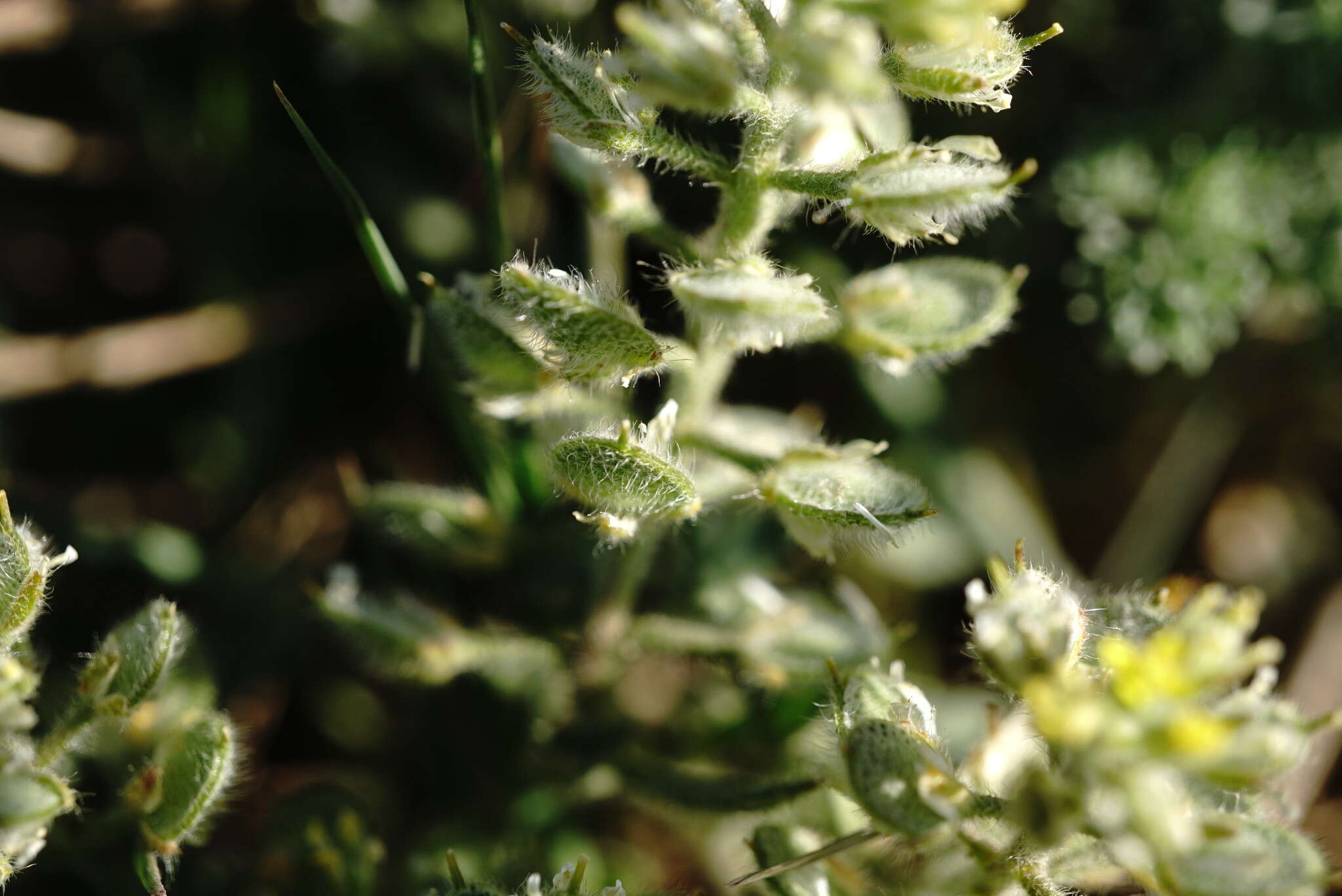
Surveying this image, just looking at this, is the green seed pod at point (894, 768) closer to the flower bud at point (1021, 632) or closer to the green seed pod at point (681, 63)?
the flower bud at point (1021, 632)

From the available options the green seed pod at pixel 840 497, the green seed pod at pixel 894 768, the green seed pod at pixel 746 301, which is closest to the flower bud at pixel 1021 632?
the green seed pod at pixel 894 768

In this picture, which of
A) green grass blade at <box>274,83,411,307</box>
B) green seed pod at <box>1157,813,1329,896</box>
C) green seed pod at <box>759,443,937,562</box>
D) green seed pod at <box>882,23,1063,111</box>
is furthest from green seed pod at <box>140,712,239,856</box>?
green seed pod at <box>882,23,1063,111</box>

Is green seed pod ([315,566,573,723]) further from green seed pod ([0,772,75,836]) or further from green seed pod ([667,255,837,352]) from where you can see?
green seed pod ([667,255,837,352])

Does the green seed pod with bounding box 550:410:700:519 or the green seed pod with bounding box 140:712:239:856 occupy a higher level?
the green seed pod with bounding box 550:410:700:519

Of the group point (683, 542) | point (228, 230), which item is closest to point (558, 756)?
point (683, 542)

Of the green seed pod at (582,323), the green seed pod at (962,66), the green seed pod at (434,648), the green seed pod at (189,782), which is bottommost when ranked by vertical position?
the green seed pod at (189,782)

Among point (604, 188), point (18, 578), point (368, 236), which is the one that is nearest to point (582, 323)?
point (604, 188)

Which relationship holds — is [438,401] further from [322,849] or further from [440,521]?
[322,849]
